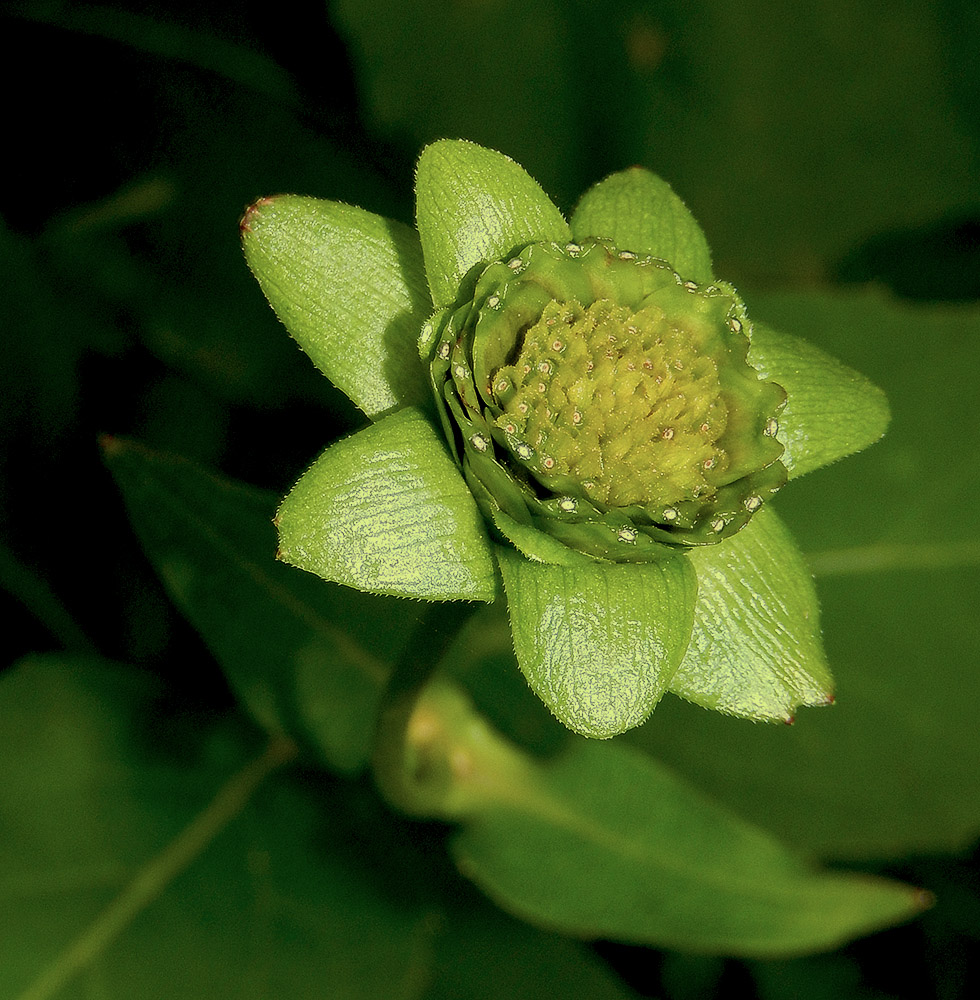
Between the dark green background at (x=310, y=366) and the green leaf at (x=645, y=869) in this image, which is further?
the dark green background at (x=310, y=366)

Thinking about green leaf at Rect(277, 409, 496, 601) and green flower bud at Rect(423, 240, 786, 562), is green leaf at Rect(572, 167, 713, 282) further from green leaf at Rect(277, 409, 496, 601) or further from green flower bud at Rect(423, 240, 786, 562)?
green leaf at Rect(277, 409, 496, 601)

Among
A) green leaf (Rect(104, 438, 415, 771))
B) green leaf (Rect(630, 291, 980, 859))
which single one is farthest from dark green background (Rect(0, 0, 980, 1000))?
green leaf (Rect(104, 438, 415, 771))

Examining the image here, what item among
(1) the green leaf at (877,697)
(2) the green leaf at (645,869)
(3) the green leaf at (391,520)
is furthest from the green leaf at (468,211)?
(1) the green leaf at (877,697)

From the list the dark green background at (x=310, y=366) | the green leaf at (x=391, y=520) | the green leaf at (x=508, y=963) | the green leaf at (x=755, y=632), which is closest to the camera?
the green leaf at (x=391, y=520)

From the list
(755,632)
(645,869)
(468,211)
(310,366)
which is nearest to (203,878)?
(645,869)

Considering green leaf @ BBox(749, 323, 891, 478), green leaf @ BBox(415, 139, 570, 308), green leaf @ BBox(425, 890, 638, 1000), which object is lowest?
green leaf @ BBox(425, 890, 638, 1000)

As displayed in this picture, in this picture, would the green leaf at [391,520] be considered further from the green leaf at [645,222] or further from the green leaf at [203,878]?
the green leaf at [203,878]

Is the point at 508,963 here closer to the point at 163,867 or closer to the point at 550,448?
the point at 163,867
